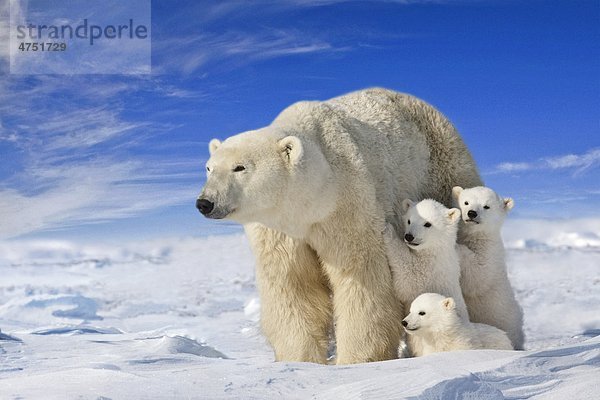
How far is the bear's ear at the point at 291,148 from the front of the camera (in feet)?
21.2

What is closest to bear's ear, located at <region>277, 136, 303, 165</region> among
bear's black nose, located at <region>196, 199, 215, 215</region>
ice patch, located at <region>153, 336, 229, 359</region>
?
bear's black nose, located at <region>196, 199, 215, 215</region>

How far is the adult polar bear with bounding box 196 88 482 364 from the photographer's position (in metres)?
6.46

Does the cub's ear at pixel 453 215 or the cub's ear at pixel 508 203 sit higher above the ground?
the cub's ear at pixel 508 203

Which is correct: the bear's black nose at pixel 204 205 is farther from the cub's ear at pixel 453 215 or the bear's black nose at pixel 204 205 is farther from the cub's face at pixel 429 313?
the cub's ear at pixel 453 215

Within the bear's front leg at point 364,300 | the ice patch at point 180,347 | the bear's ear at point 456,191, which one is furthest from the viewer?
the ice patch at point 180,347

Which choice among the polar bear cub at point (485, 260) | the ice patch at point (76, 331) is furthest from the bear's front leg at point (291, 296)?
the ice patch at point (76, 331)

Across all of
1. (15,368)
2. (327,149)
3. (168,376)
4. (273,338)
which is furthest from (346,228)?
(15,368)

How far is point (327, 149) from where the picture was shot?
7137 millimetres

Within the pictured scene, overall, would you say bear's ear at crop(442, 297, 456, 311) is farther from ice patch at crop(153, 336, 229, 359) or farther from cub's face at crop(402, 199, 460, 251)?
ice patch at crop(153, 336, 229, 359)

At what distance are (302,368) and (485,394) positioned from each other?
1.37 meters

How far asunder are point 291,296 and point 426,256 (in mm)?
1381

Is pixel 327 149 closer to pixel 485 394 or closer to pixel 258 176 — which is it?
pixel 258 176

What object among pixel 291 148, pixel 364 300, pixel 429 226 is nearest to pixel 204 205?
pixel 291 148

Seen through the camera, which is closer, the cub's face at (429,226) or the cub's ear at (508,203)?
the cub's face at (429,226)
